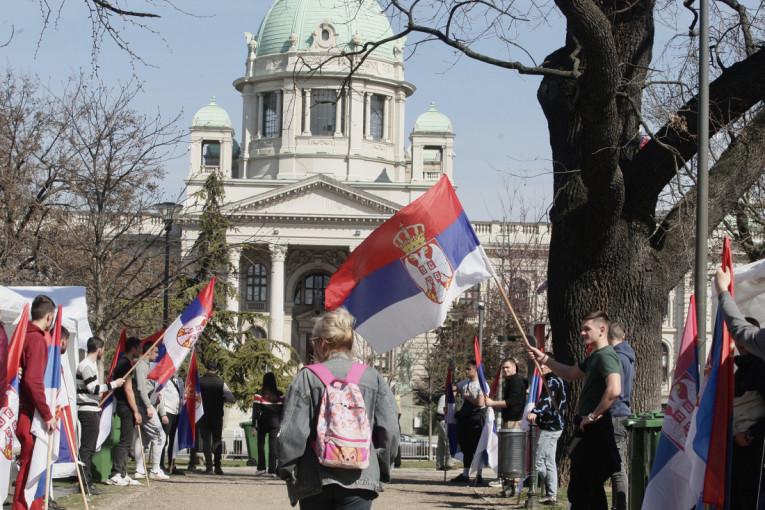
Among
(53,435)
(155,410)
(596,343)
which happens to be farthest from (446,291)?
(155,410)

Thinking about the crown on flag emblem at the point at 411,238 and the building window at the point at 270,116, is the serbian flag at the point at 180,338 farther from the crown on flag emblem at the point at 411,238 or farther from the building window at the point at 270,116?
the building window at the point at 270,116

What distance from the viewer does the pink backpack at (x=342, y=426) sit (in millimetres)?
6480

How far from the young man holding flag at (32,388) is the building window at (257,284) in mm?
71751

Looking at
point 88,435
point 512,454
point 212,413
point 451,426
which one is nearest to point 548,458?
point 512,454

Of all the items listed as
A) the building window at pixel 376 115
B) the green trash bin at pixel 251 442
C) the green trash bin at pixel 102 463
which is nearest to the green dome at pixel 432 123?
the building window at pixel 376 115

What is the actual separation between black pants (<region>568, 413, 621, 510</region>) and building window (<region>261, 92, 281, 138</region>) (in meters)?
78.1

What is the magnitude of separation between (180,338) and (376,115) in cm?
7093

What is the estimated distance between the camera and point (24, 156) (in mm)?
25656

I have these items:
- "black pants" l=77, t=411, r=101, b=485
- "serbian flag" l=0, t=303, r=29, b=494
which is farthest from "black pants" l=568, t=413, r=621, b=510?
"black pants" l=77, t=411, r=101, b=485

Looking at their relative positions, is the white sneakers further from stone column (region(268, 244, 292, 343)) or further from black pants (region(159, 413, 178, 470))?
stone column (region(268, 244, 292, 343))

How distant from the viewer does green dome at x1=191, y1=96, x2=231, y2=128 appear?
86.3 metres

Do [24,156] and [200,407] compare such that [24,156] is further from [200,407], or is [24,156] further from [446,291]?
[446,291]

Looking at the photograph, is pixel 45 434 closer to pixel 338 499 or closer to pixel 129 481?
pixel 338 499

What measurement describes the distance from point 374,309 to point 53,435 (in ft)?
8.90
